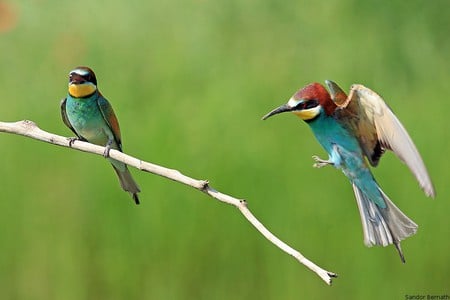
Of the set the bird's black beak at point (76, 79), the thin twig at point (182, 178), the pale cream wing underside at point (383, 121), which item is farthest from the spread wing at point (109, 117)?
the pale cream wing underside at point (383, 121)

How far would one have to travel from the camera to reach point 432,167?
92.4 inches

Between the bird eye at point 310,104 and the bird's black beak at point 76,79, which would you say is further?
the bird's black beak at point 76,79

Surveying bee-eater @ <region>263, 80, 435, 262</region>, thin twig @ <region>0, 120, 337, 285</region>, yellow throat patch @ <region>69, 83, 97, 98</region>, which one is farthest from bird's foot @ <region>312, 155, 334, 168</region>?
yellow throat patch @ <region>69, 83, 97, 98</region>

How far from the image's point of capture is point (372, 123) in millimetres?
1197

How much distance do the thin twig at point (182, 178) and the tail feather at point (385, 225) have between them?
A: 0.21m

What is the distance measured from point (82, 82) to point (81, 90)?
75mm

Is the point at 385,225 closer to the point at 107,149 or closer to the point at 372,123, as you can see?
the point at 372,123

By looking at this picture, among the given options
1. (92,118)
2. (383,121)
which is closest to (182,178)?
(383,121)

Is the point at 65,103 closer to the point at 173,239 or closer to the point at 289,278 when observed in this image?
the point at 173,239

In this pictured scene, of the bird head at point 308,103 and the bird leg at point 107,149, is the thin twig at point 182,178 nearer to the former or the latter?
the bird leg at point 107,149

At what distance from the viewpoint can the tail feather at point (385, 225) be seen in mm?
1177

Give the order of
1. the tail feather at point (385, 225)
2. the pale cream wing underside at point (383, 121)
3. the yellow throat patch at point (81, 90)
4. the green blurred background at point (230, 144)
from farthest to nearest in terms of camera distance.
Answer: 1. the green blurred background at point (230, 144)
2. the yellow throat patch at point (81, 90)
3. the tail feather at point (385, 225)
4. the pale cream wing underside at point (383, 121)

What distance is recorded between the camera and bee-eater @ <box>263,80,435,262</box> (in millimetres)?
1091

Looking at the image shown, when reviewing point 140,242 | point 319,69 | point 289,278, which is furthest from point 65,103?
point 319,69
